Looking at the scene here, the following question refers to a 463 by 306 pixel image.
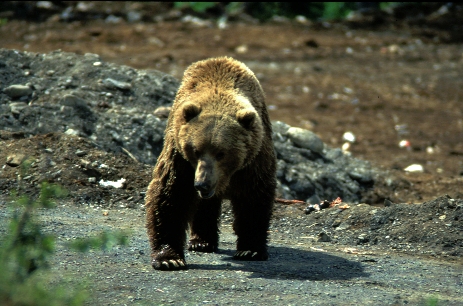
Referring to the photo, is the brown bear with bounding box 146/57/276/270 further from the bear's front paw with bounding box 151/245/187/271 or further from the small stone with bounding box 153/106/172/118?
the small stone with bounding box 153/106/172/118

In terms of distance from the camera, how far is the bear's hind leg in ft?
19.9

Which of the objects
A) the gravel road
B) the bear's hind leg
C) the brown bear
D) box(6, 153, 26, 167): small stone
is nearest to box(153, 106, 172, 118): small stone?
box(6, 153, 26, 167): small stone

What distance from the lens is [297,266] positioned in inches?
218

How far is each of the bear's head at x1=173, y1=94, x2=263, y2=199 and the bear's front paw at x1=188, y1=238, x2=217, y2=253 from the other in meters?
0.85

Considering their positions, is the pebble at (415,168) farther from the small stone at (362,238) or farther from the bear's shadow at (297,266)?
the bear's shadow at (297,266)

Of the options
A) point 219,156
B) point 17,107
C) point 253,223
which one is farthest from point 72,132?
point 219,156

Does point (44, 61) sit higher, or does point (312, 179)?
point (44, 61)

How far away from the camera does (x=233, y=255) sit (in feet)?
19.2

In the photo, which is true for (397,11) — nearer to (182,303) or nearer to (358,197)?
(358,197)

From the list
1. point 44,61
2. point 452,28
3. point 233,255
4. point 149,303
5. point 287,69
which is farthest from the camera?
point 452,28

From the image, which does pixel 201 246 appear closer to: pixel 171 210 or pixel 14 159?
pixel 171 210

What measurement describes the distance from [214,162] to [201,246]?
1.27m

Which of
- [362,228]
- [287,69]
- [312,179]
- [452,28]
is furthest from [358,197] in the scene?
[452,28]

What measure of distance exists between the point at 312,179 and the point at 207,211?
315 centimetres
